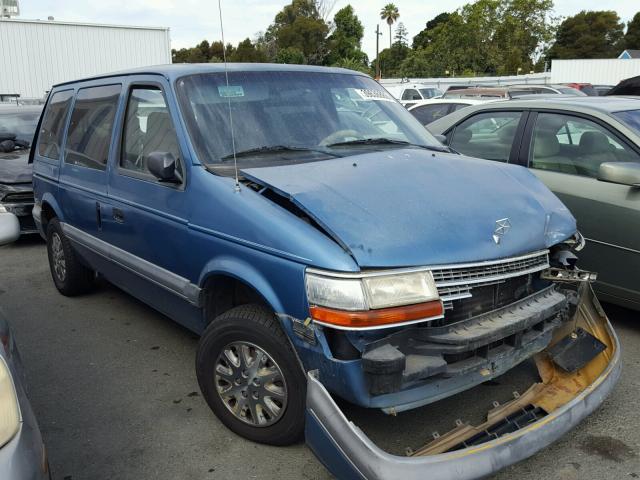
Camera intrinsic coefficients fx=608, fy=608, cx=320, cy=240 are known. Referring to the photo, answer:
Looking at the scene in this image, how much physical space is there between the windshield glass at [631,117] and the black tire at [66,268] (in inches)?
177

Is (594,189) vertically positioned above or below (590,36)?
below

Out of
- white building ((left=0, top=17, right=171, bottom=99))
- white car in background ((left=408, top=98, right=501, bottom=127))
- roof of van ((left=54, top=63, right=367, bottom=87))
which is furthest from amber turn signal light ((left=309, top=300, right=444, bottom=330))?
white building ((left=0, top=17, right=171, bottom=99))

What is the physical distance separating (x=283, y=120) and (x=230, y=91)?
0.37m

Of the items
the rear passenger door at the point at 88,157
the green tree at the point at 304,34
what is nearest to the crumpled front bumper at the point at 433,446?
the rear passenger door at the point at 88,157

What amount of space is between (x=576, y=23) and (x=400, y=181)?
75.6m

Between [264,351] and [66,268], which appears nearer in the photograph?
[264,351]

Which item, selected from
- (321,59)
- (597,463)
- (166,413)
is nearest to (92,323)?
(166,413)

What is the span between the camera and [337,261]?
8.26ft

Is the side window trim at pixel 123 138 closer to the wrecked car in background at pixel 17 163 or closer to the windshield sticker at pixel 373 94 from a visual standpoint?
the windshield sticker at pixel 373 94

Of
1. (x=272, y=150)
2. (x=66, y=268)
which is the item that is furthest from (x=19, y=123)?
(x=272, y=150)

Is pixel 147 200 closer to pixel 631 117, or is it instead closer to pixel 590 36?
pixel 631 117

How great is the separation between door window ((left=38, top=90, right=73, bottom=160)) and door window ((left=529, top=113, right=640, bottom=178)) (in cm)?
393

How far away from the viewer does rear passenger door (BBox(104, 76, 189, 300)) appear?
11.3 feet

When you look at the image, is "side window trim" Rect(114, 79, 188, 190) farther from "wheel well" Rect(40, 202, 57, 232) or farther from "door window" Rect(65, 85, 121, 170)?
"wheel well" Rect(40, 202, 57, 232)
